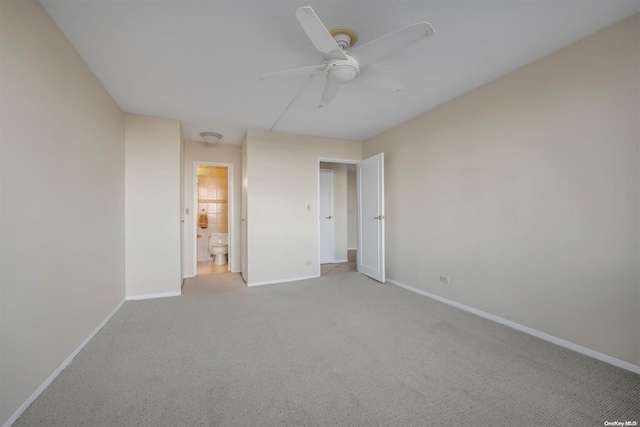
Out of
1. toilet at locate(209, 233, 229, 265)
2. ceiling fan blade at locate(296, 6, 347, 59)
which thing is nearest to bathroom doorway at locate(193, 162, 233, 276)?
toilet at locate(209, 233, 229, 265)

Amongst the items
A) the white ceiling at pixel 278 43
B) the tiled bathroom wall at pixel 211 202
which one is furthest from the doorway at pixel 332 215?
the white ceiling at pixel 278 43

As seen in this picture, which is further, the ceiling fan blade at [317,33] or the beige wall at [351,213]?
the beige wall at [351,213]

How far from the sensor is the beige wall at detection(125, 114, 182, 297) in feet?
10.5

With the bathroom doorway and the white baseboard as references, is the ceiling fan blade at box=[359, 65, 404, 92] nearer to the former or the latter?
the white baseboard

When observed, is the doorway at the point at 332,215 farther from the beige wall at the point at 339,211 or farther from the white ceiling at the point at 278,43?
the white ceiling at the point at 278,43

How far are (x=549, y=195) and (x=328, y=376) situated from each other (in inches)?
91.4

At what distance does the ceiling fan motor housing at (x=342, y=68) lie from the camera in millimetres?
1730

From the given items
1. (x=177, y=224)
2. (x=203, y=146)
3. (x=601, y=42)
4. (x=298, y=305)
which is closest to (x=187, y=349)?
(x=298, y=305)

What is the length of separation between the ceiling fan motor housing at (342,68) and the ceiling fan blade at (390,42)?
5 centimetres

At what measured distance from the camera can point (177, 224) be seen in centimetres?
338

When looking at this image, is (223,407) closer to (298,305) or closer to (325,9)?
(298,305)

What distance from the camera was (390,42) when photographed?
60.1 inches

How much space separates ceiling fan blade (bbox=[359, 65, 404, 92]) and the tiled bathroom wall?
4634mm

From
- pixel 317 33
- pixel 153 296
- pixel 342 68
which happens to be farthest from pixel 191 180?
pixel 317 33
